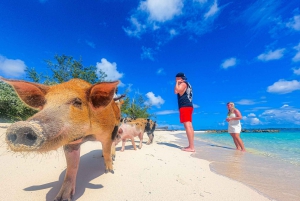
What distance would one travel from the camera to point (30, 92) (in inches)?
71.1

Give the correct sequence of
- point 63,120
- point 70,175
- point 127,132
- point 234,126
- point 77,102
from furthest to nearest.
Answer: point 234,126, point 127,132, point 70,175, point 77,102, point 63,120

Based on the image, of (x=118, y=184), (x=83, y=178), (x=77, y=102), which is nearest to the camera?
(x=77, y=102)

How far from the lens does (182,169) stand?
3.00 meters

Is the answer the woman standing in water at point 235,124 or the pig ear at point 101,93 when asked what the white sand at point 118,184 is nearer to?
the pig ear at point 101,93

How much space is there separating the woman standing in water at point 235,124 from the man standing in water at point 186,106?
319cm

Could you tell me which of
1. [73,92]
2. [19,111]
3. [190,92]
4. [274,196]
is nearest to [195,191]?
[274,196]

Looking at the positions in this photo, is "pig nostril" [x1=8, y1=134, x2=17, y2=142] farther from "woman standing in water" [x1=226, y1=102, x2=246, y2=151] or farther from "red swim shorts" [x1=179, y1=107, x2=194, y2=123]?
"woman standing in water" [x1=226, y1=102, x2=246, y2=151]

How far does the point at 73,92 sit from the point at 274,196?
2875 millimetres

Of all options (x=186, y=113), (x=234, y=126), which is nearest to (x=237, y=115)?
(x=234, y=126)

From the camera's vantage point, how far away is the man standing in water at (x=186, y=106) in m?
5.75

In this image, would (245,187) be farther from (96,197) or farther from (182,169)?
(96,197)

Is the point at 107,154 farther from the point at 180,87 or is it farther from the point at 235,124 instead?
the point at 235,124

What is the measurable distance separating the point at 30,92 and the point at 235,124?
845cm

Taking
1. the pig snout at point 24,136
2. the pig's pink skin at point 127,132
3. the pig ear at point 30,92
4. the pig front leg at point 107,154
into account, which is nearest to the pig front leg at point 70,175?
the pig front leg at point 107,154
